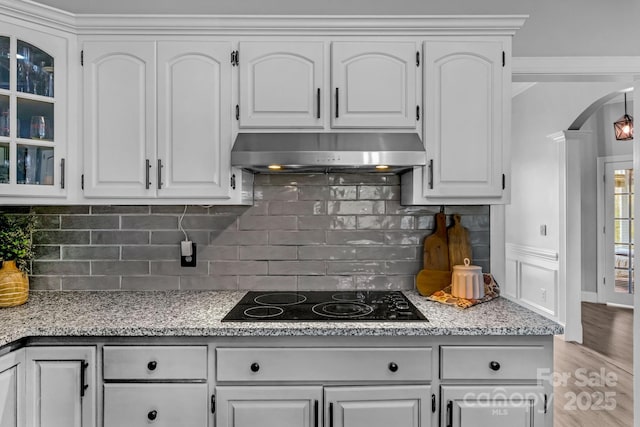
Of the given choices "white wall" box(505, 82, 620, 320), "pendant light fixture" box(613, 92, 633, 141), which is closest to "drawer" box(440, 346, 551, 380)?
"white wall" box(505, 82, 620, 320)

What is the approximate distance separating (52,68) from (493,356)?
248 cm

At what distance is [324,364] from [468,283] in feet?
2.83

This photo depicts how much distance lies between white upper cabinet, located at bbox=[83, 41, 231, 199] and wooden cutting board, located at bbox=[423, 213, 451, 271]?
119 cm

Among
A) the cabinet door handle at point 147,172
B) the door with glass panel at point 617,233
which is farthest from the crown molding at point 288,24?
the door with glass panel at point 617,233

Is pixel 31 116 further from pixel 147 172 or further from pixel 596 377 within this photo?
pixel 596 377

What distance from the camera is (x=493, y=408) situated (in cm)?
177

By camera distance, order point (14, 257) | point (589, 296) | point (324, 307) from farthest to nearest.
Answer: point (589, 296) → point (14, 257) → point (324, 307)

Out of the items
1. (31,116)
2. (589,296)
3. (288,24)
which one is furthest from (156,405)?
(589,296)

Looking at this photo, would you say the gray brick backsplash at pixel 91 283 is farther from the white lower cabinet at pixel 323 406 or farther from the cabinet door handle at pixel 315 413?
the cabinet door handle at pixel 315 413

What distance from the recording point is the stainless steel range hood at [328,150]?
6.35ft

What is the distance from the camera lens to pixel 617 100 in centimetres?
561

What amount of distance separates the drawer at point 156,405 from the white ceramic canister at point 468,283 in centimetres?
130

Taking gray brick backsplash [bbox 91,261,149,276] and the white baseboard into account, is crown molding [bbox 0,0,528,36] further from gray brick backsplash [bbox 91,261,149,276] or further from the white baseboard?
the white baseboard

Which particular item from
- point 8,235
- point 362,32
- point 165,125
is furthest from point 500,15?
point 8,235
